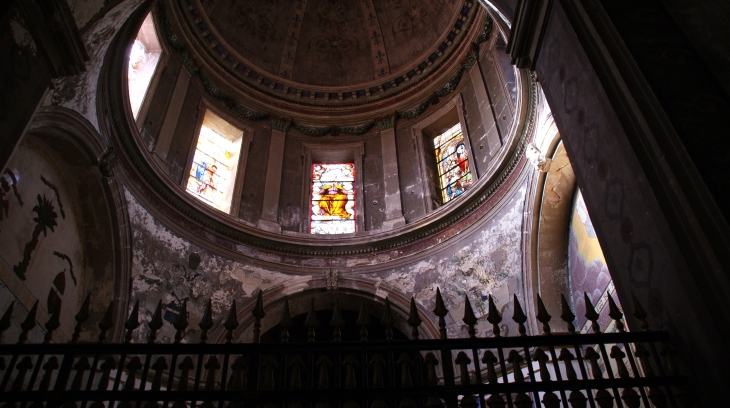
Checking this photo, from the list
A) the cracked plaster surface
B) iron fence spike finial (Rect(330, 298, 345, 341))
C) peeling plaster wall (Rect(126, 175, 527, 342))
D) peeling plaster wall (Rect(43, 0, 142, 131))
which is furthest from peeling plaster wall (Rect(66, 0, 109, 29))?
the cracked plaster surface

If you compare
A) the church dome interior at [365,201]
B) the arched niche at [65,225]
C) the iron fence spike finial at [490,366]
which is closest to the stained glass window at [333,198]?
the church dome interior at [365,201]

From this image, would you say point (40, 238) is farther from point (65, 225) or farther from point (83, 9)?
point (83, 9)

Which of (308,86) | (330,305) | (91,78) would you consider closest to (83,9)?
(91,78)

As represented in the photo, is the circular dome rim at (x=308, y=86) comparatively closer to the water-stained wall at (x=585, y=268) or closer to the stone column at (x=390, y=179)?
the stone column at (x=390, y=179)

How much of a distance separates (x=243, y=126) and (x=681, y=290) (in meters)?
10.4

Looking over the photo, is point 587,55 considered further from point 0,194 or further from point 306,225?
point 306,225

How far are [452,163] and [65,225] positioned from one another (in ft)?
23.5

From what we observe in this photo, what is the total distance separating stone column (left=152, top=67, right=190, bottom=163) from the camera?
977cm

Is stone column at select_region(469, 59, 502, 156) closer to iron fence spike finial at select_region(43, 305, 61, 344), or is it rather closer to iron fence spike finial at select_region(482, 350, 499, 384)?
iron fence spike finial at select_region(482, 350, 499, 384)

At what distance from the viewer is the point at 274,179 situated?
11.4 m

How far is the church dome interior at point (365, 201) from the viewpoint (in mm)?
3043

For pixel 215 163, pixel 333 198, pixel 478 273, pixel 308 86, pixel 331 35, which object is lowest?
pixel 478 273

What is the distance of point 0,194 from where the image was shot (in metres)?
6.18

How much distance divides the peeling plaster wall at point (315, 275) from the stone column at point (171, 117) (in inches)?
63.2
